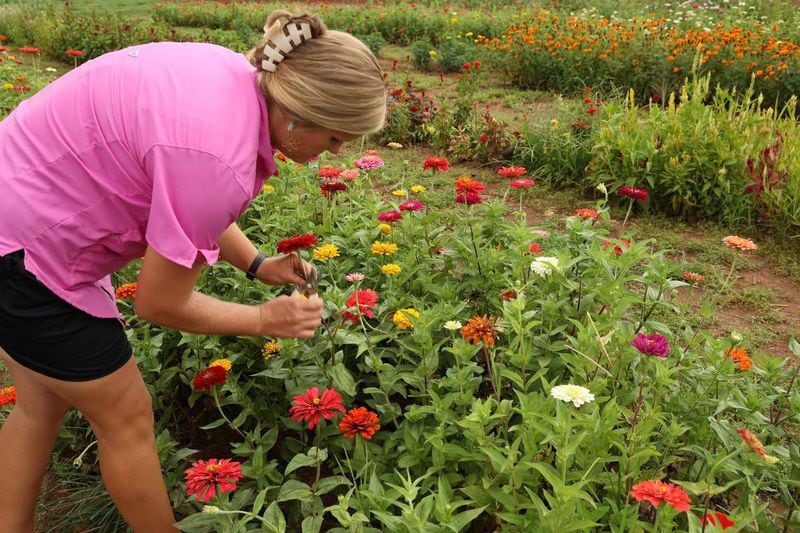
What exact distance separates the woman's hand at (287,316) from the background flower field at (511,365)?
0.19 meters

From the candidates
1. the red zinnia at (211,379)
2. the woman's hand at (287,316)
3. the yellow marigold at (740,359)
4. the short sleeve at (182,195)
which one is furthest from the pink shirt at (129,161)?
the yellow marigold at (740,359)

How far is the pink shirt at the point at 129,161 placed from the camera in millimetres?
1393

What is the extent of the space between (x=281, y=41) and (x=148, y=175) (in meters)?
0.42

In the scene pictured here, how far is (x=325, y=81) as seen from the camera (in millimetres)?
1494

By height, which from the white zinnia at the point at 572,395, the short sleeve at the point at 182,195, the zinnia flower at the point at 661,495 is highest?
the short sleeve at the point at 182,195

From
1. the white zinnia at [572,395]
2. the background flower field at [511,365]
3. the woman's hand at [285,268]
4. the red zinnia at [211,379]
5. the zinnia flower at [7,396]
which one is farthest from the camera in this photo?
the zinnia flower at [7,396]

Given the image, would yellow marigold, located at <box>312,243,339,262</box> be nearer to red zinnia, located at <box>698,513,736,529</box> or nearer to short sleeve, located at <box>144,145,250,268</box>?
short sleeve, located at <box>144,145,250,268</box>

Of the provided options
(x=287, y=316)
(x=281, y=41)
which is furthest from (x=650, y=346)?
(x=281, y=41)

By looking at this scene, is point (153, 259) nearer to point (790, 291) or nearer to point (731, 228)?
point (790, 291)

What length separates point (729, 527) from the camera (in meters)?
1.52

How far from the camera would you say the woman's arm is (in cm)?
145

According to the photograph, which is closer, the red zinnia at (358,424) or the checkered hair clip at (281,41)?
the checkered hair clip at (281,41)

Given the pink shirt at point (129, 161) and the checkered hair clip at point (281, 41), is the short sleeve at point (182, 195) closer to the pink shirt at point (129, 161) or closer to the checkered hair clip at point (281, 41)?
the pink shirt at point (129, 161)

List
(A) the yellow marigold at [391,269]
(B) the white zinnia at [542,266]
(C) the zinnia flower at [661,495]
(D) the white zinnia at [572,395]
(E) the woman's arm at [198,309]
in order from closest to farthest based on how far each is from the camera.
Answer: (C) the zinnia flower at [661,495] → (E) the woman's arm at [198,309] → (D) the white zinnia at [572,395] → (B) the white zinnia at [542,266] → (A) the yellow marigold at [391,269]
